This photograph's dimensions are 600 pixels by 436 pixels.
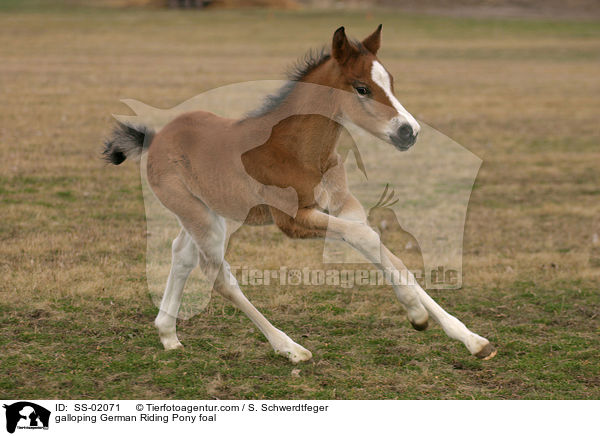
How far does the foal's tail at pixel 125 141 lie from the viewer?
5387 mm

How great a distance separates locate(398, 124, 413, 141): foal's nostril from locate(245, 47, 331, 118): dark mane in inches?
29.4

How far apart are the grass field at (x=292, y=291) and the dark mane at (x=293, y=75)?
66.7 inches

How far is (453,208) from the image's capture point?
31.4 feet

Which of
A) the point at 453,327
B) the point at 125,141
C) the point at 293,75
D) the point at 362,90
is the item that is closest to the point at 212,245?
the point at 125,141

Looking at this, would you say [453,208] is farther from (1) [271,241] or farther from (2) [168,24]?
(2) [168,24]

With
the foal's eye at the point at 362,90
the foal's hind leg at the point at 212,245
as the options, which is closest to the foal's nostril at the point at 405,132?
the foal's eye at the point at 362,90

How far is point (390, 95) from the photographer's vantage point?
4500 mm

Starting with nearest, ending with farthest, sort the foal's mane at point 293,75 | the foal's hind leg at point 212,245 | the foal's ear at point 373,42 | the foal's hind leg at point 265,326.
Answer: the foal's ear at point 373,42 < the foal's mane at point 293,75 < the foal's hind leg at point 212,245 < the foal's hind leg at point 265,326

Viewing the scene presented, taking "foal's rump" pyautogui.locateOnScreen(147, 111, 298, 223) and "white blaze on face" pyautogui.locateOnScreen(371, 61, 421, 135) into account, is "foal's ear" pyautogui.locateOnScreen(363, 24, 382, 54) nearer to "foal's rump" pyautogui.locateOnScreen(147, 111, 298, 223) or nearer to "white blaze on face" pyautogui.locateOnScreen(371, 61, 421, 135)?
"white blaze on face" pyautogui.locateOnScreen(371, 61, 421, 135)
